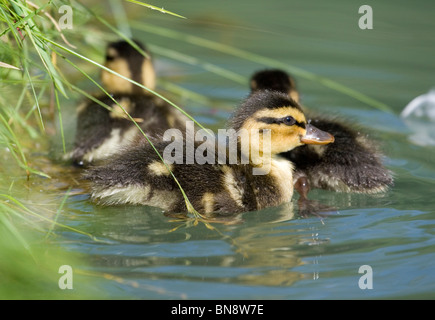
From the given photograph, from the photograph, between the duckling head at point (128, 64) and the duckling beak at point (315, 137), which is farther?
the duckling head at point (128, 64)

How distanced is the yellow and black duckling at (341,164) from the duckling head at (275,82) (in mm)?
243

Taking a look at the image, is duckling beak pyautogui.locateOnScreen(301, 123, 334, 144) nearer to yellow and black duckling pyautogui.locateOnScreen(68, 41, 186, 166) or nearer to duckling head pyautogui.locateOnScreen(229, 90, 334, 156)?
duckling head pyautogui.locateOnScreen(229, 90, 334, 156)

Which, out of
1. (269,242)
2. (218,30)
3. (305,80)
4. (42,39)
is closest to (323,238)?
(269,242)

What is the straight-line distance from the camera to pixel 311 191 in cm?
382

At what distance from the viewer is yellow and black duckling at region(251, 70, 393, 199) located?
3711mm

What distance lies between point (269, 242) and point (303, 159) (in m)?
0.84

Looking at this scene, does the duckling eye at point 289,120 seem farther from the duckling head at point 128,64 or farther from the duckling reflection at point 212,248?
the duckling head at point 128,64

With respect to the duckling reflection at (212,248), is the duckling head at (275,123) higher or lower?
higher

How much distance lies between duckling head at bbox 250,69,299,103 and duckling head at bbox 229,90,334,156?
0.50 metres

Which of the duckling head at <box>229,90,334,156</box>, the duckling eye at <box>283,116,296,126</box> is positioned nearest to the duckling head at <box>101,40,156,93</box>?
the duckling head at <box>229,90,334,156</box>

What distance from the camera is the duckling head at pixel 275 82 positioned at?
410cm

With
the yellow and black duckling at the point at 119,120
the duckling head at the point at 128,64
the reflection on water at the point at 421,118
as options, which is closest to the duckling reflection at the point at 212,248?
the yellow and black duckling at the point at 119,120

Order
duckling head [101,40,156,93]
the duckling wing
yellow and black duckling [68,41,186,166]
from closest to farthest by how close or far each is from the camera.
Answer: the duckling wing, yellow and black duckling [68,41,186,166], duckling head [101,40,156,93]
